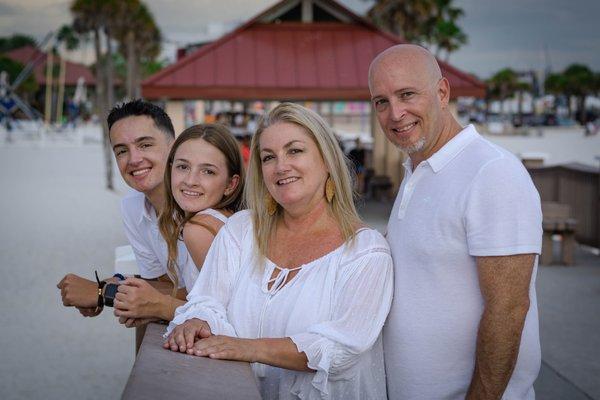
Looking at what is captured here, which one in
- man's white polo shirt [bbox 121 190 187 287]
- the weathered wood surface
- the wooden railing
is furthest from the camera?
the wooden railing

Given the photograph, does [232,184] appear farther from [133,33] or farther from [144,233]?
[133,33]

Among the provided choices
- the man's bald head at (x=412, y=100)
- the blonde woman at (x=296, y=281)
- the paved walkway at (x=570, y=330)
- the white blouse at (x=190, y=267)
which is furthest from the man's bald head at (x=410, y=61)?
the paved walkway at (x=570, y=330)

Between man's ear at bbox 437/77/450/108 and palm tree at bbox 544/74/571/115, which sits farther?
palm tree at bbox 544/74/571/115

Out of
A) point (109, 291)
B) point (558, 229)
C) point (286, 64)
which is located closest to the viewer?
point (109, 291)

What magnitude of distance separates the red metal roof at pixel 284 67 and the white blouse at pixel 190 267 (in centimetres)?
1114

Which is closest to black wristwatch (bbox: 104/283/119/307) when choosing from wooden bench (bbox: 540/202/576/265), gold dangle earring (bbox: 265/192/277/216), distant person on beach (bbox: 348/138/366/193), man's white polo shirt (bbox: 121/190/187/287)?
man's white polo shirt (bbox: 121/190/187/287)

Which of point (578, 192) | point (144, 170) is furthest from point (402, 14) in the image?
point (144, 170)

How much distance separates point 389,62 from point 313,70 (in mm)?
12340

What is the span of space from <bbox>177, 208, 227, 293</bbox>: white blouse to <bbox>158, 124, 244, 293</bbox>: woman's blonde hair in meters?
0.03

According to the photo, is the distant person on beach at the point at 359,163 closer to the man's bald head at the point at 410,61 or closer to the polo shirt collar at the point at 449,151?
the man's bald head at the point at 410,61

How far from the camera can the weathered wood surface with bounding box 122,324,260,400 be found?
2.06m

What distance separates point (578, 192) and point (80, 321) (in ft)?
26.8

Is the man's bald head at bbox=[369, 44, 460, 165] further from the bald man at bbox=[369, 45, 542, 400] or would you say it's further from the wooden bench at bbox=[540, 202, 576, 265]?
the wooden bench at bbox=[540, 202, 576, 265]

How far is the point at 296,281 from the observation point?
2.66m
